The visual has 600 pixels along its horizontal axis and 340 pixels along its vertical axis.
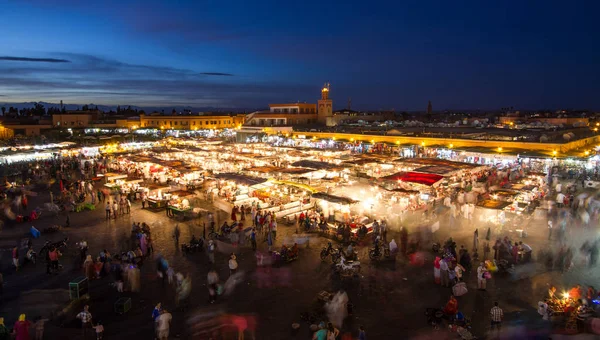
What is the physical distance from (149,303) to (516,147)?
23942mm

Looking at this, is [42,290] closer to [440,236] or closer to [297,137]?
[440,236]

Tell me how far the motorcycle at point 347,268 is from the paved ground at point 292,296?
246 mm

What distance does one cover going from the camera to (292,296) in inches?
359

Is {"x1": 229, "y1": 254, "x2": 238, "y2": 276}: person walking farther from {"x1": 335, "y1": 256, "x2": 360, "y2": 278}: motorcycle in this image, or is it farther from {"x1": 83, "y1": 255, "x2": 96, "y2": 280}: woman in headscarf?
{"x1": 83, "y1": 255, "x2": 96, "y2": 280}: woman in headscarf

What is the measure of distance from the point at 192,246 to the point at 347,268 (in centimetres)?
517

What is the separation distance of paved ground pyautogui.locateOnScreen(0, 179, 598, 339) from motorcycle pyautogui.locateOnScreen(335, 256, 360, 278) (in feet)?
0.81

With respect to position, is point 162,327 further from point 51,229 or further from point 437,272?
point 51,229

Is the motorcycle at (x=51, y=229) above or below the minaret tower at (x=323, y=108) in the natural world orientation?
below

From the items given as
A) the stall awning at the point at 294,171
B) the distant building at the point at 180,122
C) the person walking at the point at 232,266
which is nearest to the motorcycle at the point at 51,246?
the person walking at the point at 232,266

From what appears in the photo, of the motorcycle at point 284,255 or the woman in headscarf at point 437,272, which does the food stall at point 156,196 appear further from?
the woman in headscarf at point 437,272

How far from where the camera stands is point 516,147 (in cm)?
2441

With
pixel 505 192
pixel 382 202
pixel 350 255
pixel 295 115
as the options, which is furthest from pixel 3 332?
pixel 295 115

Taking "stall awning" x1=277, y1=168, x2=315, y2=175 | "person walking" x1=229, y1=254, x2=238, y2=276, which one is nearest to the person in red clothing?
"person walking" x1=229, y1=254, x2=238, y2=276

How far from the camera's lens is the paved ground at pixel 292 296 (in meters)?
7.82
